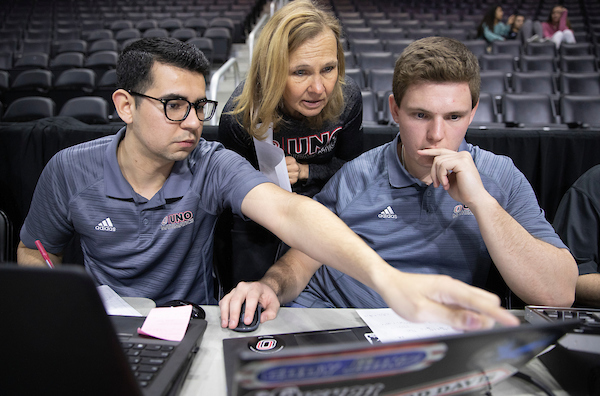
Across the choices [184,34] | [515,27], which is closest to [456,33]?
[515,27]

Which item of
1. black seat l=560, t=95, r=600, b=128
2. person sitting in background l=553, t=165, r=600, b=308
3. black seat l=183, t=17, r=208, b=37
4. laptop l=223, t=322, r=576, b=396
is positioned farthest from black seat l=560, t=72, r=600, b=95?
black seat l=183, t=17, r=208, b=37

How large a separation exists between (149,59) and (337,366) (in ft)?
3.45

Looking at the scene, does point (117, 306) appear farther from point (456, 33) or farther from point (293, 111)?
point (456, 33)

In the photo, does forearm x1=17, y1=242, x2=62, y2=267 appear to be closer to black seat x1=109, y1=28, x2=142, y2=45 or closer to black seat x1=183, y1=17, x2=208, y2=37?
black seat x1=109, y1=28, x2=142, y2=45

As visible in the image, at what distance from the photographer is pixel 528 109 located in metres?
3.93

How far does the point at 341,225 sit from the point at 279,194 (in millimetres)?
241

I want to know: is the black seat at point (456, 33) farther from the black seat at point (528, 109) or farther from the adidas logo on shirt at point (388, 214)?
the adidas logo on shirt at point (388, 214)

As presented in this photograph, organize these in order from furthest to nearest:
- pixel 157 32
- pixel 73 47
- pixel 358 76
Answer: pixel 157 32, pixel 73 47, pixel 358 76

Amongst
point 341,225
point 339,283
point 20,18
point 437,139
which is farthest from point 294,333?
point 20,18

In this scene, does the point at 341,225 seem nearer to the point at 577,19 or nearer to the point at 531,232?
the point at 531,232

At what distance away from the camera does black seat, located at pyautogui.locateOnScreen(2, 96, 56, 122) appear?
11.6ft

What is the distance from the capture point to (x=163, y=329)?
0.81 metres

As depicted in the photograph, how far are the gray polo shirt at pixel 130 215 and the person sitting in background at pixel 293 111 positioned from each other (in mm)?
302

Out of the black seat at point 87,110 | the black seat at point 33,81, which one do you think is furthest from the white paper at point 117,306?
the black seat at point 33,81
